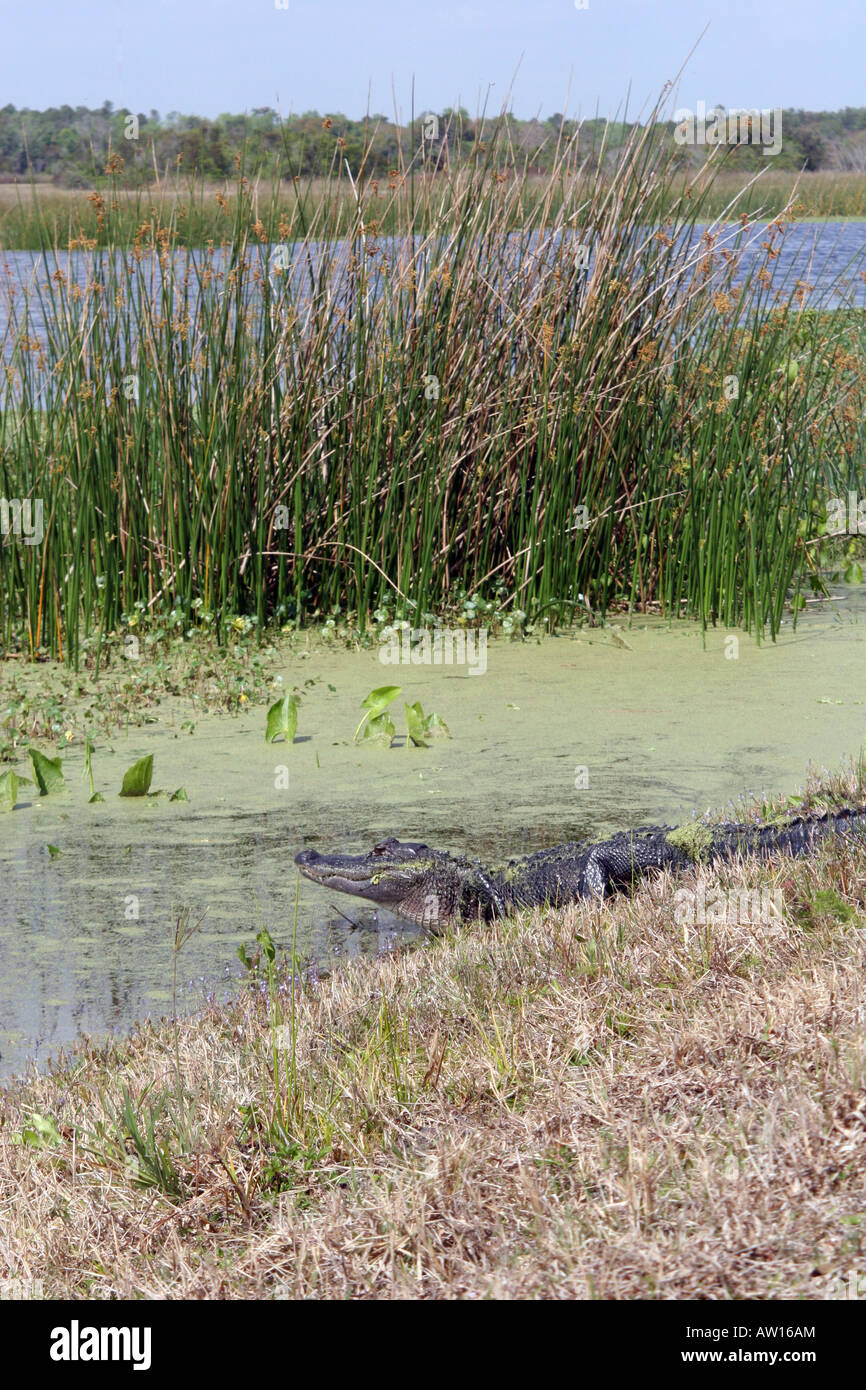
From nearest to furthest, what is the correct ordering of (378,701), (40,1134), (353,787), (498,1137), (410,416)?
1. (498,1137)
2. (40,1134)
3. (353,787)
4. (378,701)
5. (410,416)

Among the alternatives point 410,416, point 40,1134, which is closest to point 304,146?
point 410,416

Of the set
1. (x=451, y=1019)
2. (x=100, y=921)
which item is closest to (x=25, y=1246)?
(x=451, y=1019)

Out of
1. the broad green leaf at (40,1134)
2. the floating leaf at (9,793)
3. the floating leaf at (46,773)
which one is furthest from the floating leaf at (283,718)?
the broad green leaf at (40,1134)

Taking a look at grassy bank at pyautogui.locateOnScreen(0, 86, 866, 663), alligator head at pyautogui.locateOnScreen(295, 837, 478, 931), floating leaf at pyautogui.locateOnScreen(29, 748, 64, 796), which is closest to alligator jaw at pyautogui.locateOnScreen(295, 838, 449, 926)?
alligator head at pyautogui.locateOnScreen(295, 837, 478, 931)

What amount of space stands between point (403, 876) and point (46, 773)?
137 cm

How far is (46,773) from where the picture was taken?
436cm

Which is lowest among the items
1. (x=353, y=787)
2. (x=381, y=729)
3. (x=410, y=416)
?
(x=353, y=787)

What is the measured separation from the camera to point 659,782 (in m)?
4.46

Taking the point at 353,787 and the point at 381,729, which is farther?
the point at 381,729

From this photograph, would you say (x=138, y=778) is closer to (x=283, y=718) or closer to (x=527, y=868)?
(x=283, y=718)

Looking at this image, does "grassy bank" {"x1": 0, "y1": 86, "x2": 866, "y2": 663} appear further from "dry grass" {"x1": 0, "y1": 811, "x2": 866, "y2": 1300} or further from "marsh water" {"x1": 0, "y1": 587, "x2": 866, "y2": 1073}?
"dry grass" {"x1": 0, "y1": 811, "x2": 866, "y2": 1300}

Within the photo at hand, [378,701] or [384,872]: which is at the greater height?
[378,701]
